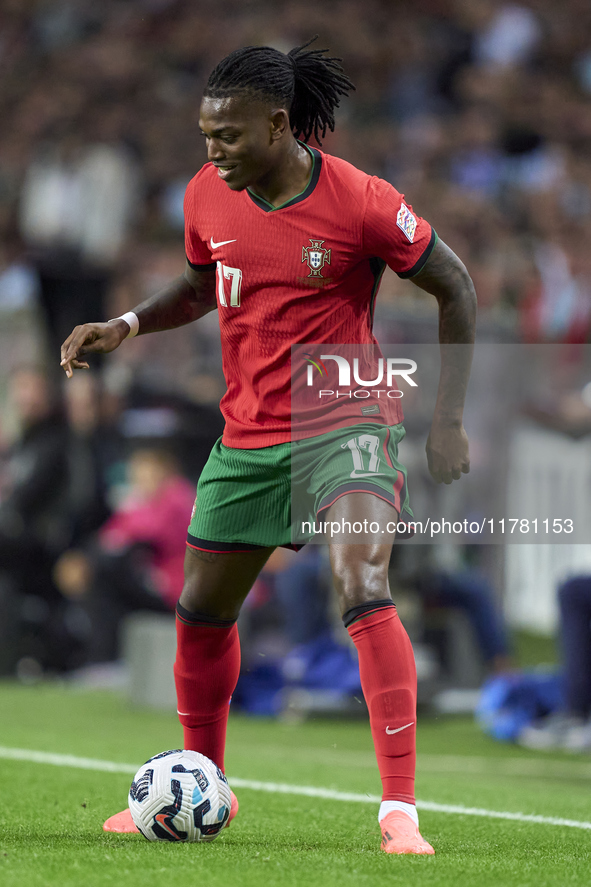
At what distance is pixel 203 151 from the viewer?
15.5m

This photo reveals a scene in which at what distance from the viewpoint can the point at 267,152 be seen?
3527 millimetres

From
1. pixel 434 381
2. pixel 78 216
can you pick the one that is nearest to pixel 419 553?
pixel 434 381

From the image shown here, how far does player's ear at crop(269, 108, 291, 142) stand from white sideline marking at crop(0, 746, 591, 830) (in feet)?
7.58

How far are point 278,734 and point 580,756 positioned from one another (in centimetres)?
176

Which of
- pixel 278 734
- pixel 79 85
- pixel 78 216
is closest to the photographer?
pixel 278 734

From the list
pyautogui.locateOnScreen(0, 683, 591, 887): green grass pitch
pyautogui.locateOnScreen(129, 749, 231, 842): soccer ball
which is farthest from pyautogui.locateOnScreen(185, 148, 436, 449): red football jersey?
pyautogui.locateOnScreen(0, 683, 591, 887): green grass pitch

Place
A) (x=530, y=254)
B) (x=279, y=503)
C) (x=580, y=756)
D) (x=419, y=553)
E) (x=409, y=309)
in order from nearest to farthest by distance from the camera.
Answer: (x=279, y=503) → (x=580, y=756) → (x=419, y=553) → (x=409, y=309) → (x=530, y=254)

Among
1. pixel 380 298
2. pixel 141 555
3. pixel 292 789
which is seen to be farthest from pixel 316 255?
pixel 380 298

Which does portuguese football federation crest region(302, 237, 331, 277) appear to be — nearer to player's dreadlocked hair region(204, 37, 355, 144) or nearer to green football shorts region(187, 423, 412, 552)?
player's dreadlocked hair region(204, 37, 355, 144)

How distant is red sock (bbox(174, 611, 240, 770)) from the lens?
3.77 metres

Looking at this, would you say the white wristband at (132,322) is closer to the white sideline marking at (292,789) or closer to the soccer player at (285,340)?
→ the soccer player at (285,340)

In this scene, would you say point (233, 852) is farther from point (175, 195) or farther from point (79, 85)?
point (79, 85)

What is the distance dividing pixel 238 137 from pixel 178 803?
1787 millimetres

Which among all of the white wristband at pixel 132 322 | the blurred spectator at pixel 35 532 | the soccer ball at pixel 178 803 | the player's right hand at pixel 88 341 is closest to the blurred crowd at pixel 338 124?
the blurred spectator at pixel 35 532
